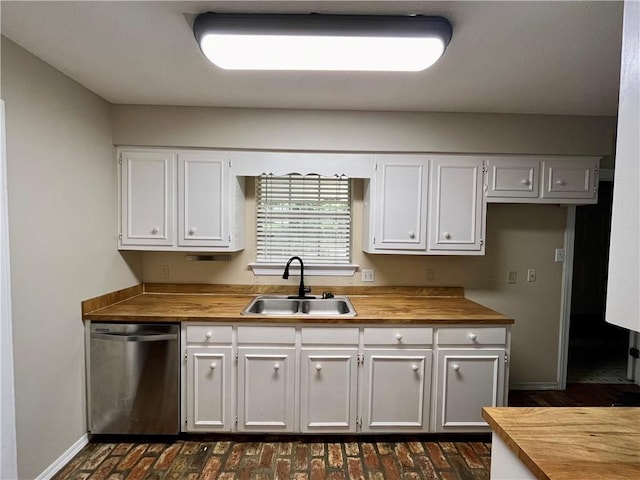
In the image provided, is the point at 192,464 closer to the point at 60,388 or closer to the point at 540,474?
the point at 60,388

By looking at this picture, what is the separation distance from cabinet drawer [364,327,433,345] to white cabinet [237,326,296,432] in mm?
535

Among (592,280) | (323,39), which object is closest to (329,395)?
(323,39)

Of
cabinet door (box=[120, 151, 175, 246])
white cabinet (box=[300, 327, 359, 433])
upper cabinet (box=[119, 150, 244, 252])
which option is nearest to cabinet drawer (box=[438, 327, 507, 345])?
white cabinet (box=[300, 327, 359, 433])

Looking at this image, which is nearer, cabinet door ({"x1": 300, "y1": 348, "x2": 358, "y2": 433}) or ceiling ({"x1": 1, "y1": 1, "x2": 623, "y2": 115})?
ceiling ({"x1": 1, "y1": 1, "x2": 623, "y2": 115})

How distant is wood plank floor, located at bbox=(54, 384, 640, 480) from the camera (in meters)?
1.89

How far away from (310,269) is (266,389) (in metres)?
1.02

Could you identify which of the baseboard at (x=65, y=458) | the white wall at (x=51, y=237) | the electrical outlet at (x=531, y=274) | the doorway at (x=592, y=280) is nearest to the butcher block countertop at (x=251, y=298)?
the white wall at (x=51, y=237)

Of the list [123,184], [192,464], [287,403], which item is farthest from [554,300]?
[123,184]

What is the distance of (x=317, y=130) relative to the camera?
2434 millimetres

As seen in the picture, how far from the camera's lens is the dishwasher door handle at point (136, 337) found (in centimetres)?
210

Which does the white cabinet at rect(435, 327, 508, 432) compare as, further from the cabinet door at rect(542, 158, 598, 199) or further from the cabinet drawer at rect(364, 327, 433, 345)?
the cabinet door at rect(542, 158, 598, 199)

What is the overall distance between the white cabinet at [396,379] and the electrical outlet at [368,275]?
2.24 feet

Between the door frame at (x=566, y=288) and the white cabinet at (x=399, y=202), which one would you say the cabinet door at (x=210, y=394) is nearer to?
the white cabinet at (x=399, y=202)

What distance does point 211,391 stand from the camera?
2.14 m
